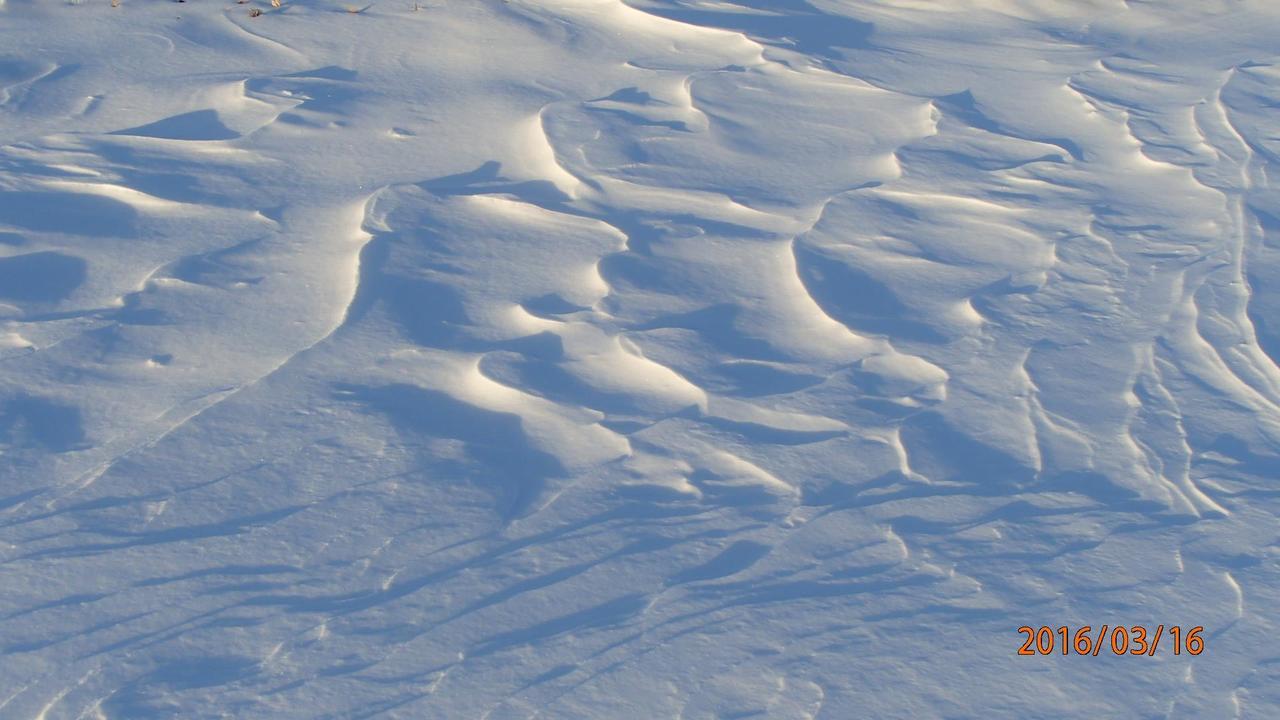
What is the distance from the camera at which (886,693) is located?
5.69 feet

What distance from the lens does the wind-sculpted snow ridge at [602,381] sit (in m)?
1.75

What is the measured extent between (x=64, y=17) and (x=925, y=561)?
111 inches

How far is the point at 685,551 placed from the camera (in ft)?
6.32

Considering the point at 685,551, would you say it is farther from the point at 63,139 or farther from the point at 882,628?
the point at 63,139

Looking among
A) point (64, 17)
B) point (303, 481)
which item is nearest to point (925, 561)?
point (303, 481)

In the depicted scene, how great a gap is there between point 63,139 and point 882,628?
2.15m

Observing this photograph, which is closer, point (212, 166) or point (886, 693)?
point (886, 693)

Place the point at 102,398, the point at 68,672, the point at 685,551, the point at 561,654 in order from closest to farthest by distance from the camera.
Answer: the point at 68,672 → the point at 561,654 → the point at 685,551 → the point at 102,398

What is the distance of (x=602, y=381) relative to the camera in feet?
7.38

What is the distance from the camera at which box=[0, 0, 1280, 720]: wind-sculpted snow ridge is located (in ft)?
5.73

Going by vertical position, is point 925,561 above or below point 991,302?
below

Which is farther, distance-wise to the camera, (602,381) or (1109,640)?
(602,381)

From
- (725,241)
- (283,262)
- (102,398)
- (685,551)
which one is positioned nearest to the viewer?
(685,551)

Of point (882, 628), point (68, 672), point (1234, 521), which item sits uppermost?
point (1234, 521)
